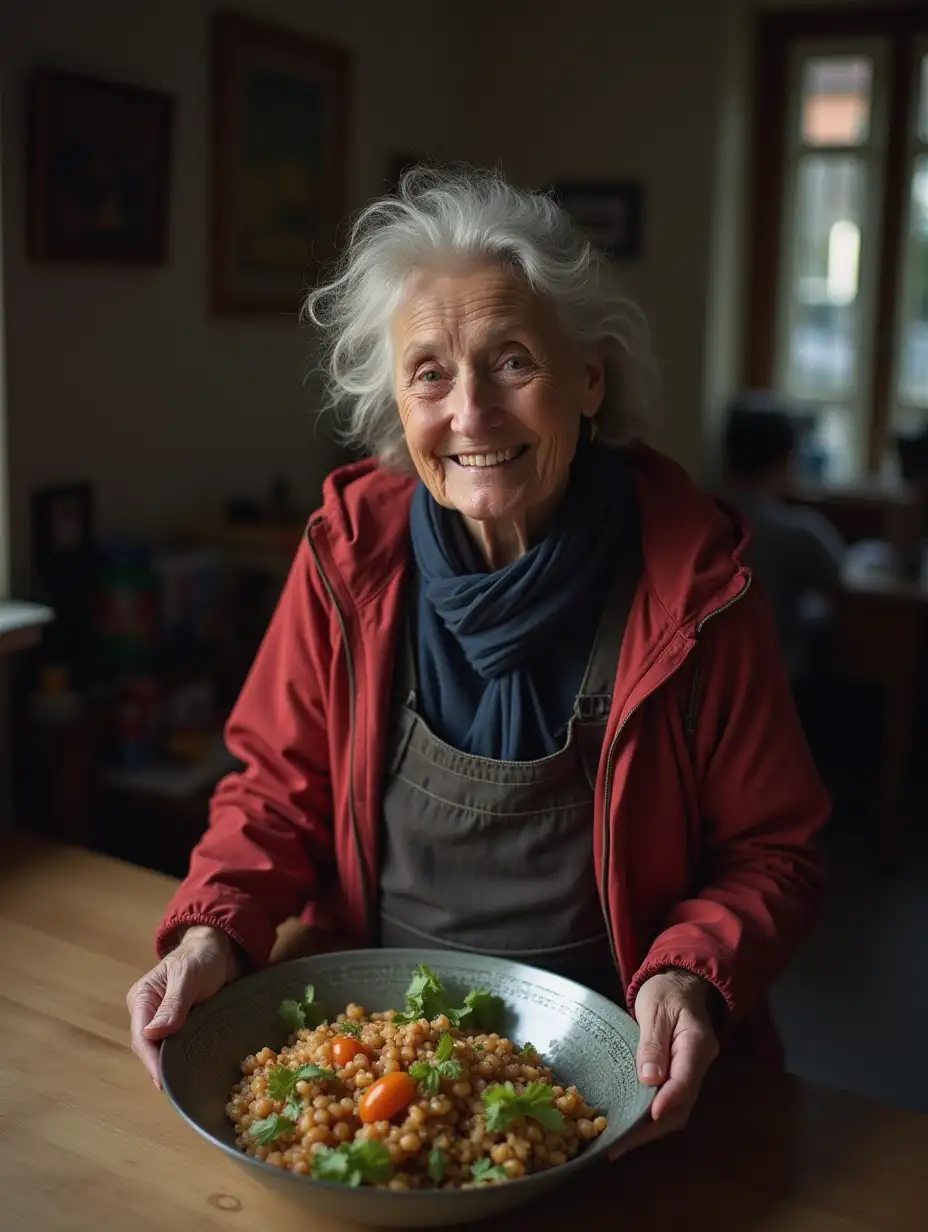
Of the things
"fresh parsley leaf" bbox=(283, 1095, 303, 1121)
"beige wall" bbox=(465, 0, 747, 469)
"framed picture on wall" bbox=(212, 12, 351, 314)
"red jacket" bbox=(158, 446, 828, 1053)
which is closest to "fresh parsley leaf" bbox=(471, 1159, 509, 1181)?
"fresh parsley leaf" bbox=(283, 1095, 303, 1121)

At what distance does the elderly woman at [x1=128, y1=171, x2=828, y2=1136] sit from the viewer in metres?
Result: 1.31

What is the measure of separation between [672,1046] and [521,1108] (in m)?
0.16

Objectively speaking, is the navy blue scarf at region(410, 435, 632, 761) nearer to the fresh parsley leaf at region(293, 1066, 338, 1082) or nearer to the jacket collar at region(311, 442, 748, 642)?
the jacket collar at region(311, 442, 748, 642)

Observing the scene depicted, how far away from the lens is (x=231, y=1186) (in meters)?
1.07

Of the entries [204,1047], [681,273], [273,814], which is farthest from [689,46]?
[204,1047]

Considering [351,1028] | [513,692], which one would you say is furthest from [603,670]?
[351,1028]

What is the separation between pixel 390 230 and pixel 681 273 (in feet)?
11.0

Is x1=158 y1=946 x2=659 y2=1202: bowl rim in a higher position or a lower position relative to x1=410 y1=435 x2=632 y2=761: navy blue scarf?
lower

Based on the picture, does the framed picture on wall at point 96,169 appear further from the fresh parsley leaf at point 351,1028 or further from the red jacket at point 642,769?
the fresh parsley leaf at point 351,1028

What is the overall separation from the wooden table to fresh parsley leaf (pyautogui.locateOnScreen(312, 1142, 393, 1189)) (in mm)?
76

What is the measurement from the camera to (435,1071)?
42.5 inches

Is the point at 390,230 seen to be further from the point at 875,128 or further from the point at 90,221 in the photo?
the point at 875,128

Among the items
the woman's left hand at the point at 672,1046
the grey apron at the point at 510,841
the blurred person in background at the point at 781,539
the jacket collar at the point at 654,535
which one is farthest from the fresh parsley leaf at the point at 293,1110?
the blurred person in background at the point at 781,539

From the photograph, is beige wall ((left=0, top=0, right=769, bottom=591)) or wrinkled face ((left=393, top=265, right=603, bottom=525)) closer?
wrinkled face ((left=393, top=265, right=603, bottom=525))
